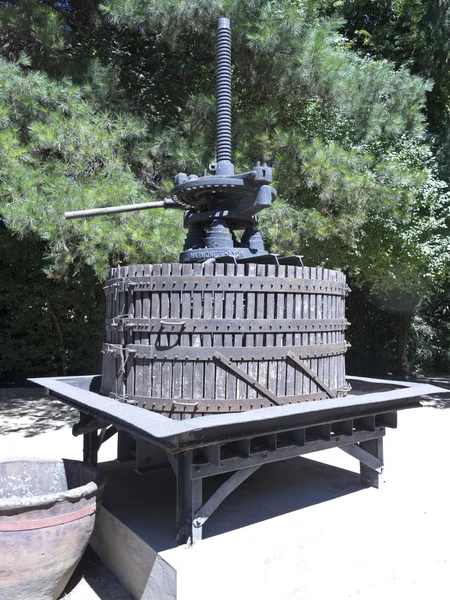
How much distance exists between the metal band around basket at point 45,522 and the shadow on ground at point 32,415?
203 inches

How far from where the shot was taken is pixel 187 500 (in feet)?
10.8

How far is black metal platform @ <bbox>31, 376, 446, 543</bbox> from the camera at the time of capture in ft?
9.96

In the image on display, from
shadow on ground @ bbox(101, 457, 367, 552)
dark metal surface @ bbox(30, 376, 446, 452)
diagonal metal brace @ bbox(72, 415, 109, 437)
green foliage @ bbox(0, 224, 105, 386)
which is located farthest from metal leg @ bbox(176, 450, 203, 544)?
green foliage @ bbox(0, 224, 105, 386)

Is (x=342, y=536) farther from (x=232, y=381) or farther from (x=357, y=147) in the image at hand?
(x=357, y=147)

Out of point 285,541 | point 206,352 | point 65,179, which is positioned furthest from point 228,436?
point 65,179

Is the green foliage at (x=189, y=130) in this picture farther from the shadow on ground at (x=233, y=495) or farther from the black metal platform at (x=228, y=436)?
the shadow on ground at (x=233, y=495)

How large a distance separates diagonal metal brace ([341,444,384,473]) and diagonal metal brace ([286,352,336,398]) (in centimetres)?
58

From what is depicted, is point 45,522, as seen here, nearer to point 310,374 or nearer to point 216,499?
point 216,499

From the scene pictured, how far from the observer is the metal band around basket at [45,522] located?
9.97 feet

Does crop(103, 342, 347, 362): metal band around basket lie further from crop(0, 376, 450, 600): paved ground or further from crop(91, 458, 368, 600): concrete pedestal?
crop(0, 376, 450, 600): paved ground

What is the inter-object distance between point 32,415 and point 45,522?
6.99 metres

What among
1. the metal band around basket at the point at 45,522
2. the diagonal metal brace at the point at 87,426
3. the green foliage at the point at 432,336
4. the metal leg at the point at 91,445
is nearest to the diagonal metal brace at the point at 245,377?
the metal band around basket at the point at 45,522

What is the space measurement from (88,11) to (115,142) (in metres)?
3.67

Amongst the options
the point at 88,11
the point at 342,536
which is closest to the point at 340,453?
the point at 342,536
